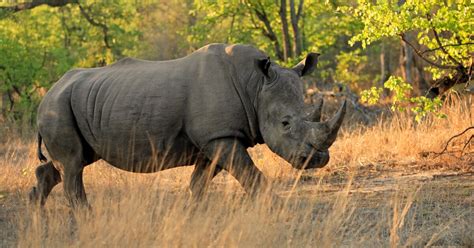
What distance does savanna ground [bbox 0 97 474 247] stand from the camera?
4719 mm

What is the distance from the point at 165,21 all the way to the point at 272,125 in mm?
26326

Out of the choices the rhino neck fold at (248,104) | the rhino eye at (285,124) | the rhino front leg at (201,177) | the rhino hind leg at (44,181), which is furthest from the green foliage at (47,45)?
the rhino eye at (285,124)

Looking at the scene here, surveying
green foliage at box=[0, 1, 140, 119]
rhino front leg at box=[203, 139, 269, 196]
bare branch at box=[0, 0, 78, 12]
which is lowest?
green foliage at box=[0, 1, 140, 119]

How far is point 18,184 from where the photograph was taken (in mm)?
8695

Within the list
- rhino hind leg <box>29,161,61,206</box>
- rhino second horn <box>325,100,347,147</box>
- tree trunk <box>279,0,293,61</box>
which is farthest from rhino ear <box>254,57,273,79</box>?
tree trunk <box>279,0,293,61</box>

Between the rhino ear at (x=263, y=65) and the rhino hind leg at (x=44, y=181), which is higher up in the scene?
the rhino ear at (x=263, y=65)

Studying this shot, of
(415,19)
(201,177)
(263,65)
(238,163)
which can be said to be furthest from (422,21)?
(201,177)

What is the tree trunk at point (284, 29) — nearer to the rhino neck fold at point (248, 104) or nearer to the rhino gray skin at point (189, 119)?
the rhino gray skin at point (189, 119)

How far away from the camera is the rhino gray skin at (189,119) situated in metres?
6.11

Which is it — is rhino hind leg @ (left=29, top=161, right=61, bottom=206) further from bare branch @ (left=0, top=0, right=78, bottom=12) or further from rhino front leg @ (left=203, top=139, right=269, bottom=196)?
bare branch @ (left=0, top=0, right=78, bottom=12)

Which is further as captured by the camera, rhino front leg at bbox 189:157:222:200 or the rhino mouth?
rhino front leg at bbox 189:157:222:200

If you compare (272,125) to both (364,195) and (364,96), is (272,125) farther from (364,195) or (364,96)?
(364,96)

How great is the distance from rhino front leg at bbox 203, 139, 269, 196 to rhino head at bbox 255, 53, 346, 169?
248 mm

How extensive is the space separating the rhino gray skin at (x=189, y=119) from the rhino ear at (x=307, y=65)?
10mm
